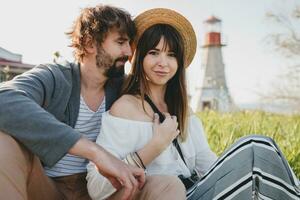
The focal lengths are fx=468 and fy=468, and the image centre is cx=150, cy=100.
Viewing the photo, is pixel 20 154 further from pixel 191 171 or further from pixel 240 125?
pixel 240 125

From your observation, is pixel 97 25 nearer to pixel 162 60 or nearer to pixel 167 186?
pixel 162 60

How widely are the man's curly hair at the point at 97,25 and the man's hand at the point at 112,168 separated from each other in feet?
2.80

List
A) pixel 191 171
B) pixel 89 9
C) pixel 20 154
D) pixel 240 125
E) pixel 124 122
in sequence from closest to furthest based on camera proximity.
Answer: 1. pixel 20 154
2. pixel 124 122
3. pixel 191 171
4. pixel 89 9
5. pixel 240 125

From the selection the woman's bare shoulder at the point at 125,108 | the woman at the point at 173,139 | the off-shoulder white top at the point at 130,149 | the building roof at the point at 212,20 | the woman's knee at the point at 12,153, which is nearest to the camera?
the woman's knee at the point at 12,153

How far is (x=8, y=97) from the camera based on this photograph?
1759 mm

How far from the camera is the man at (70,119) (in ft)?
5.49

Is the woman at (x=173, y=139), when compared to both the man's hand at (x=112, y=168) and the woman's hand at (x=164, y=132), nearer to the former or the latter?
the woman's hand at (x=164, y=132)

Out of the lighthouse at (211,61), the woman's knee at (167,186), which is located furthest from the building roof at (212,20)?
the woman's knee at (167,186)

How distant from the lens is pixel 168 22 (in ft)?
7.59

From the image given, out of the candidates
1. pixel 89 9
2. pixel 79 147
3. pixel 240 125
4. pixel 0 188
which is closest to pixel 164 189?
pixel 79 147

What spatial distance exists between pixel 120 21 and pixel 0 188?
112cm

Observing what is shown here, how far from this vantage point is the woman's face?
7.31 feet

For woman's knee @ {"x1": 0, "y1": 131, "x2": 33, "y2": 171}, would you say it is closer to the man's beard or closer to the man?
the man

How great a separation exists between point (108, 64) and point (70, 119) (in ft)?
1.20
